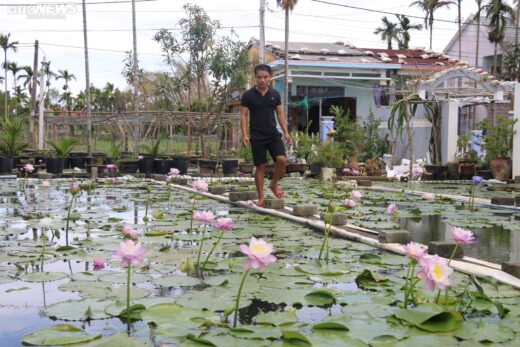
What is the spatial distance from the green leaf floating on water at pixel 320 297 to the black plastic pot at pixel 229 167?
518 inches

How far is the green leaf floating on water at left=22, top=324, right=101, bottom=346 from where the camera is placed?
98.3 inches

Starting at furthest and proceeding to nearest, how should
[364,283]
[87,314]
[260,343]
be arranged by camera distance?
[364,283] < [87,314] < [260,343]

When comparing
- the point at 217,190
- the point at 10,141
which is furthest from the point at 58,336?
the point at 10,141

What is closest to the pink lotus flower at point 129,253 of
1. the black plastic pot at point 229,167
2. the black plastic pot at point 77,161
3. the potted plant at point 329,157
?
the potted plant at point 329,157

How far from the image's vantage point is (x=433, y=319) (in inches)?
109

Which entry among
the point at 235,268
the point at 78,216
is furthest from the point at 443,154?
the point at 235,268

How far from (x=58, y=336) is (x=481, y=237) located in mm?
4376

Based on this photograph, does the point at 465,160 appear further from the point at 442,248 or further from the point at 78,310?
the point at 78,310

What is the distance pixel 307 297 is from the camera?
10.7 feet

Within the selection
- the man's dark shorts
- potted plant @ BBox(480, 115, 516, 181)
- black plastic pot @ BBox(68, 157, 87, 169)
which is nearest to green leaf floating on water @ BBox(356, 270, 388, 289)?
the man's dark shorts

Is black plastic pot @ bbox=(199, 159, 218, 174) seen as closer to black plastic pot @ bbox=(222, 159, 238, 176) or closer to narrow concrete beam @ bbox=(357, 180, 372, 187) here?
black plastic pot @ bbox=(222, 159, 238, 176)

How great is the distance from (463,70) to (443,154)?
236 centimetres

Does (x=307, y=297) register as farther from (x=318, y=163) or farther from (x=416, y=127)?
(x=416, y=127)

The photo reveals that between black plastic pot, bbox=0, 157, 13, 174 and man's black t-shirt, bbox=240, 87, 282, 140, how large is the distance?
393 inches
